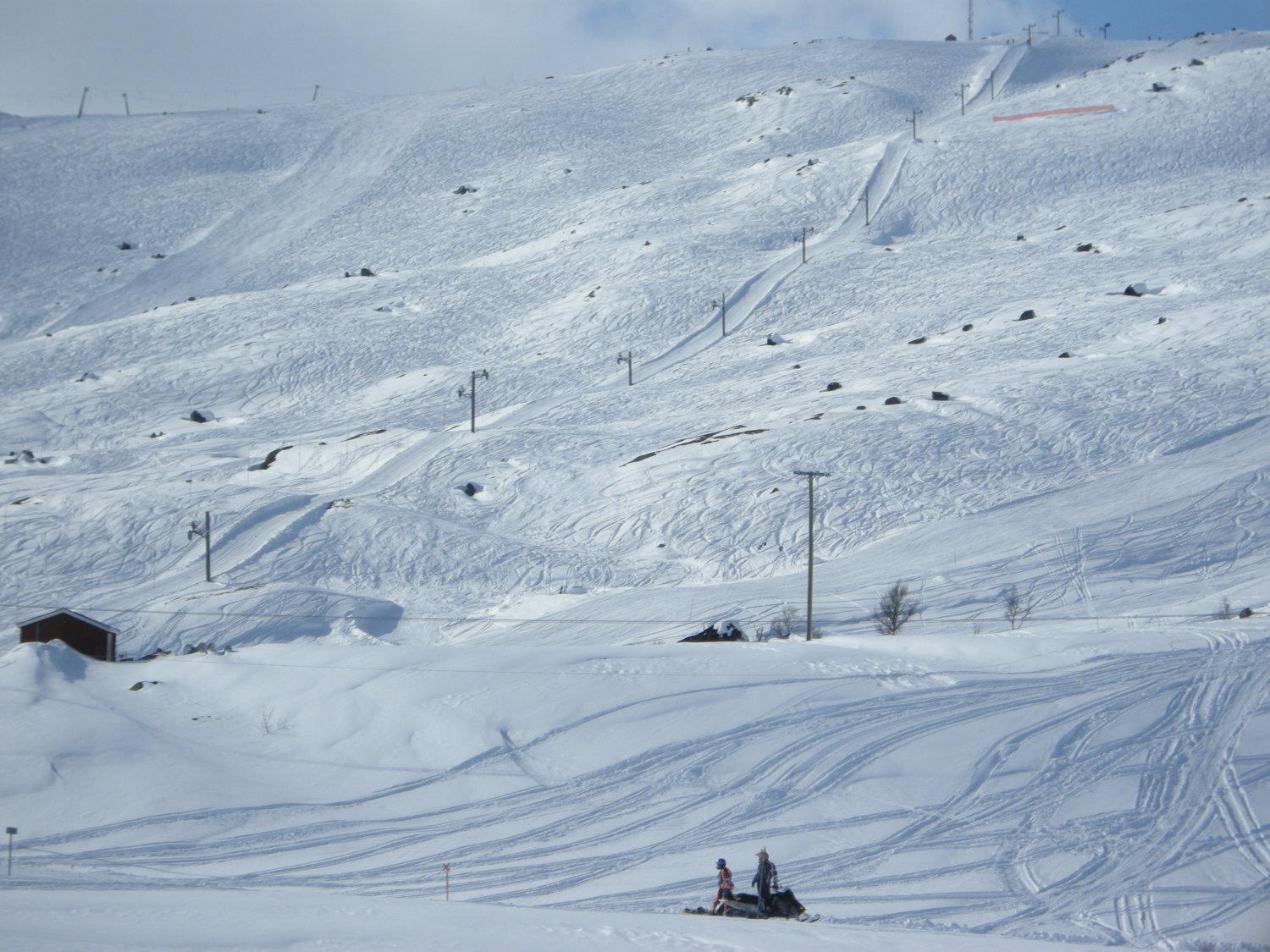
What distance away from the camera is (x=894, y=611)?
3434 cm

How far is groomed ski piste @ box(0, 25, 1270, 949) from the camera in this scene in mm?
19000

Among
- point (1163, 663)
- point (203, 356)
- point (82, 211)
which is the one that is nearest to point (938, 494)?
point (1163, 663)

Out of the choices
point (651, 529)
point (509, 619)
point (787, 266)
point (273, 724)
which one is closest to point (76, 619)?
point (273, 724)

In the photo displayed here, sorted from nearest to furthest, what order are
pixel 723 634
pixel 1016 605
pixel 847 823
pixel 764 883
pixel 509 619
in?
pixel 764 883 < pixel 847 823 < pixel 723 634 < pixel 1016 605 < pixel 509 619

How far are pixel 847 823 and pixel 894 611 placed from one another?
1446 centimetres

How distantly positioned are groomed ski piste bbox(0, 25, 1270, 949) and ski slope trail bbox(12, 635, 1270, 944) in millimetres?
100

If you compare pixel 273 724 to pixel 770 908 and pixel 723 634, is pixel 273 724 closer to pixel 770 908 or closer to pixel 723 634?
pixel 723 634

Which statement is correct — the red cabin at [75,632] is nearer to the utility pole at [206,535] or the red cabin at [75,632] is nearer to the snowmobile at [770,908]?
the utility pole at [206,535]

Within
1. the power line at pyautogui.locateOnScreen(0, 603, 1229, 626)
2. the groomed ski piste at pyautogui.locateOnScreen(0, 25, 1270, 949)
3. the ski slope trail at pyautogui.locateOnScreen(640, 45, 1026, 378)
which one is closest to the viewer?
the groomed ski piste at pyautogui.locateOnScreen(0, 25, 1270, 949)

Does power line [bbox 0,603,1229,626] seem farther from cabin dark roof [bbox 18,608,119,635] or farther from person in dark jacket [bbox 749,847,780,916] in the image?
person in dark jacket [bbox 749,847,780,916]

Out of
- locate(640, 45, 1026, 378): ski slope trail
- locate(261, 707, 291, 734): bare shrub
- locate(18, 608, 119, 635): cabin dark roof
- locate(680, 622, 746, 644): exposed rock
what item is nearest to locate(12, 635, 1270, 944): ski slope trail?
locate(261, 707, 291, 734): bare shrub

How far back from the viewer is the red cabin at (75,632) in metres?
31.0

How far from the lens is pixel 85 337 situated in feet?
243

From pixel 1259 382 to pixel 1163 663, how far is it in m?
26.1
